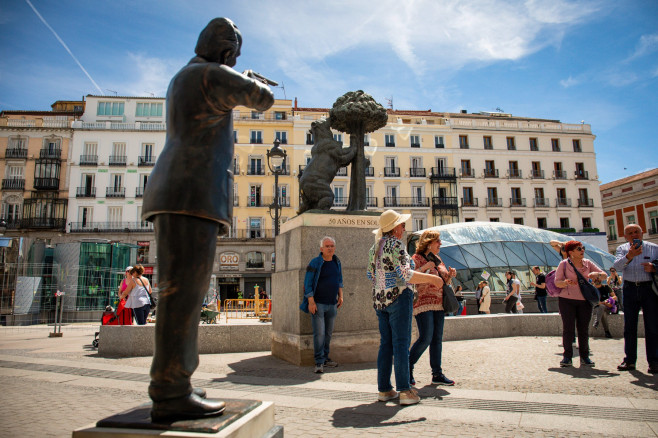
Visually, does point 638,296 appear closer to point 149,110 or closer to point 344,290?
point 344,290

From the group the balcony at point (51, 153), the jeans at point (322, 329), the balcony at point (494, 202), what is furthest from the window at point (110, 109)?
the jeans at point (322, 329)

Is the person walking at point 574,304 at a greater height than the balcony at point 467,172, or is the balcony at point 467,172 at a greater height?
the balcony at point 467,172

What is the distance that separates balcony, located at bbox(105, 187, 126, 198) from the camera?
1665 inches

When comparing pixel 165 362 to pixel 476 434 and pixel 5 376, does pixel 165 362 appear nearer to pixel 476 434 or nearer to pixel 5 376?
pixel 476 434

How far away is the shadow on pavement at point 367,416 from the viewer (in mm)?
3279

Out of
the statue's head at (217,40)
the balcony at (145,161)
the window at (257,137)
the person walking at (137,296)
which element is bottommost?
the person walking at (137,296)

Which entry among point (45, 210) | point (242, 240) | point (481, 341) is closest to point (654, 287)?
point (481, 341)

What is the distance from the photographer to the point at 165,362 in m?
2.20

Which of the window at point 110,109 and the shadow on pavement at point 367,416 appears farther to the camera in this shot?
the window at point 110,109

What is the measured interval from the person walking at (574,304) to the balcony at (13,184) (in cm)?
4842

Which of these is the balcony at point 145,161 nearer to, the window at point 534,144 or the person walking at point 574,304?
the window at point 534,144

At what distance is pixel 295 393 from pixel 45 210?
45.5m

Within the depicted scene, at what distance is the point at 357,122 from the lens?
23.7ft

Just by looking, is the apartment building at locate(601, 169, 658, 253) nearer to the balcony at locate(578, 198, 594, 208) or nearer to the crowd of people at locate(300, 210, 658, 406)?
the balcony at locate(578, 198, 594, 208)
